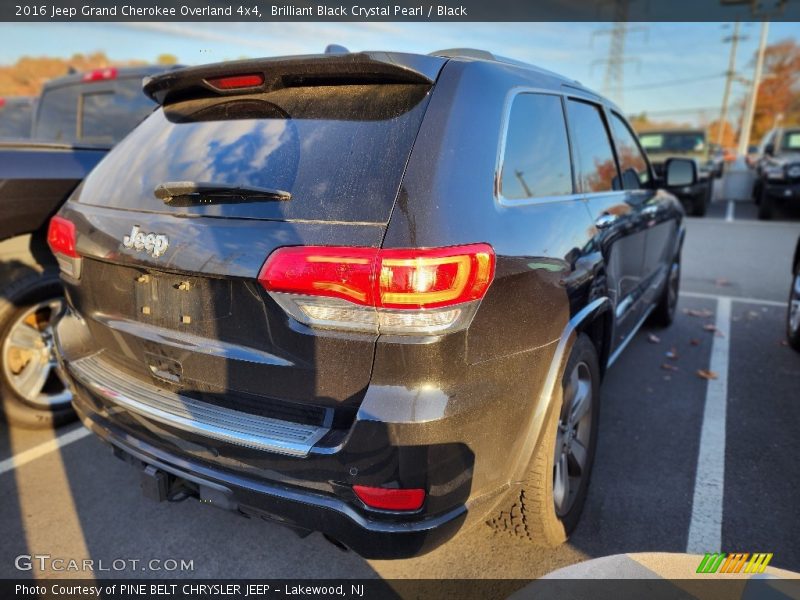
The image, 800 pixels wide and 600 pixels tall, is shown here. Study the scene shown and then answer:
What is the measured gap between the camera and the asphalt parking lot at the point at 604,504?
238 centimetres

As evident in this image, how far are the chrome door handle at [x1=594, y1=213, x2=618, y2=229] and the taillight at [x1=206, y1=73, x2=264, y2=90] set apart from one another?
1.61 metres

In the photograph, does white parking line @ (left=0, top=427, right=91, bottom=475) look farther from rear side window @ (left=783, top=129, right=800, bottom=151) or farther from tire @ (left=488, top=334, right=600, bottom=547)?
rear side window @ (left=783, top=129, right=800, bottom=151)

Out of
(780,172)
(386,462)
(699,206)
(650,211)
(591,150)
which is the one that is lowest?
(699,206)

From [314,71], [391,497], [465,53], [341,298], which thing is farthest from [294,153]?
[391,497]

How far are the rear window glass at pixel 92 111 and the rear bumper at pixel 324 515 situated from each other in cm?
353

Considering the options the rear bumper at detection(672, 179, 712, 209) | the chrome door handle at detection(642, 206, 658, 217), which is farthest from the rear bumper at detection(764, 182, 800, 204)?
the chrome door handle at detection(642, 206, 658, 217)

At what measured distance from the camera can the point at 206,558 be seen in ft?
7.83

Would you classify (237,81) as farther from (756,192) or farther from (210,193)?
(756,192)

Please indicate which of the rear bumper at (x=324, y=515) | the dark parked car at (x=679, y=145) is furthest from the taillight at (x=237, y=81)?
the dark parked car at (x=679, y=145)

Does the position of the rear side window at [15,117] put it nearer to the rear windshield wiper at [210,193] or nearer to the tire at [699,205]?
the rear windshield wiper at [210,193]

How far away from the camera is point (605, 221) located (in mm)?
2740

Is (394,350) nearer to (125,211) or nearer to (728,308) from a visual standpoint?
(125,211)

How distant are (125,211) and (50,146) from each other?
179cm

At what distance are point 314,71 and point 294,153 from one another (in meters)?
0.29
